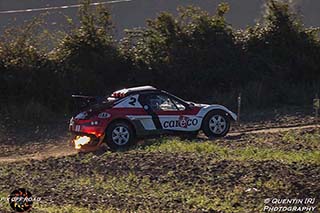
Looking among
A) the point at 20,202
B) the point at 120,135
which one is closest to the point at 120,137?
the point at 120,135

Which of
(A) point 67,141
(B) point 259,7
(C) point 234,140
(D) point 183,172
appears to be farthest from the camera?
(B) point 259,7

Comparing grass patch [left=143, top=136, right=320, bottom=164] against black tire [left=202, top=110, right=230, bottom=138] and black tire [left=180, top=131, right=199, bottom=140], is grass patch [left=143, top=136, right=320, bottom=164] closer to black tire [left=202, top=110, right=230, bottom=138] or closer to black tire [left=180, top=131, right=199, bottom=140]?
black tire [left=180, top=131, right=199, bottom=140]

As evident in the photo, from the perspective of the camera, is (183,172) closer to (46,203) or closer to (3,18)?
(46,203)

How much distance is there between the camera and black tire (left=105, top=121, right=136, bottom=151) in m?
19.0

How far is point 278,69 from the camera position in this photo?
2802 cm

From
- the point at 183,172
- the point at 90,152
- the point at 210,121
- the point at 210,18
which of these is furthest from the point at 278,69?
the point at 183,172

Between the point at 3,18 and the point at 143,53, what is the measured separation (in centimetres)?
1321

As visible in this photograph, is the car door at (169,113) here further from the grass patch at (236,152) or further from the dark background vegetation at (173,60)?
the dark background vegetation at (173,60)

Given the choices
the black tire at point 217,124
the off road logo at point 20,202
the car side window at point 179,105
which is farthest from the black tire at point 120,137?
the off road logo at point 20,202

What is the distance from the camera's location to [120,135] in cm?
1908

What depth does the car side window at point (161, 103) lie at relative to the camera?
19516mm

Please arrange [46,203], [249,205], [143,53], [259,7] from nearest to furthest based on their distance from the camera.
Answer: [249,205]
[46,203]
[143,53]
[259,7]

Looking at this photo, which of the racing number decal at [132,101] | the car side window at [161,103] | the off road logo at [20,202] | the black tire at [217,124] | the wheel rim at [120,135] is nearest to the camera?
the off road logo at [20,202]

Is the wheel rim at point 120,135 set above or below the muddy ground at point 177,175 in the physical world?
above
